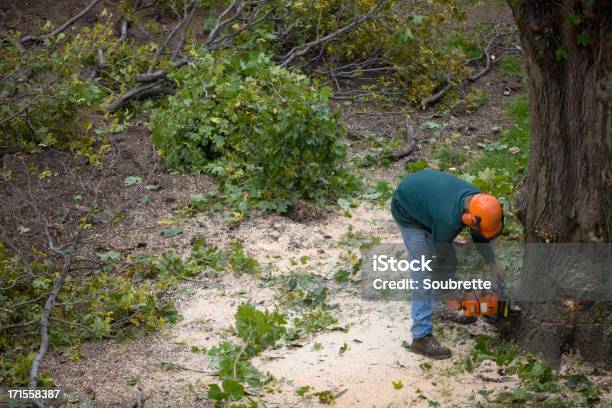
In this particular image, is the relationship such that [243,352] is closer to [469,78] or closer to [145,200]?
[145,200]

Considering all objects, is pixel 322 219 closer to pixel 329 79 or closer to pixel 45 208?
pixel 45 208

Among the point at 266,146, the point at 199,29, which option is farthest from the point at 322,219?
the point at 199,29

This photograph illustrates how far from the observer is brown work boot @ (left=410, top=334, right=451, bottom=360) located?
570 cm

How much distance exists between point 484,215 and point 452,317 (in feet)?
3.76

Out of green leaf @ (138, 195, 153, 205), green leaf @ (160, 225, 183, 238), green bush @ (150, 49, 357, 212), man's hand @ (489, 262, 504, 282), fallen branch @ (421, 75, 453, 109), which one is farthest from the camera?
fallen branch @ (421, 75, 453, 109)

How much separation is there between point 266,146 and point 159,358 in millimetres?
2851

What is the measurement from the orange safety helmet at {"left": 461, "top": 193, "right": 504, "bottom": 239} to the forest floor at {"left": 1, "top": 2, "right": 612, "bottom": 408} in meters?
0.92

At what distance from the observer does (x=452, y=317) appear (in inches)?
241

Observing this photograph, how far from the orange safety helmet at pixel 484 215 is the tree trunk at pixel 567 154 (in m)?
0.35

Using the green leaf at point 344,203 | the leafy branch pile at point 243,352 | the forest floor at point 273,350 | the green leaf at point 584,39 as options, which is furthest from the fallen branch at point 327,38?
the green leaf at point 584,39

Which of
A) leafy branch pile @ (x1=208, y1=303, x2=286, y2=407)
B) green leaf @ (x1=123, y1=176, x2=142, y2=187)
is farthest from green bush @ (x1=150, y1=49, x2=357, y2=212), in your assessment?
leafy branch pile @ (x1=208, y1=303, x2=286, y2=407)

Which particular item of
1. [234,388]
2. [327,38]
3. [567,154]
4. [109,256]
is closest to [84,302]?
[109,256]

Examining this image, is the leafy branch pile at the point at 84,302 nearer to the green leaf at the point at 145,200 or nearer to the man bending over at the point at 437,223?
the green leaf at the point at 145,200

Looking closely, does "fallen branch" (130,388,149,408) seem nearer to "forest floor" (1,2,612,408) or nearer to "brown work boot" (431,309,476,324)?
"forest floor" (1,2,612,408)
